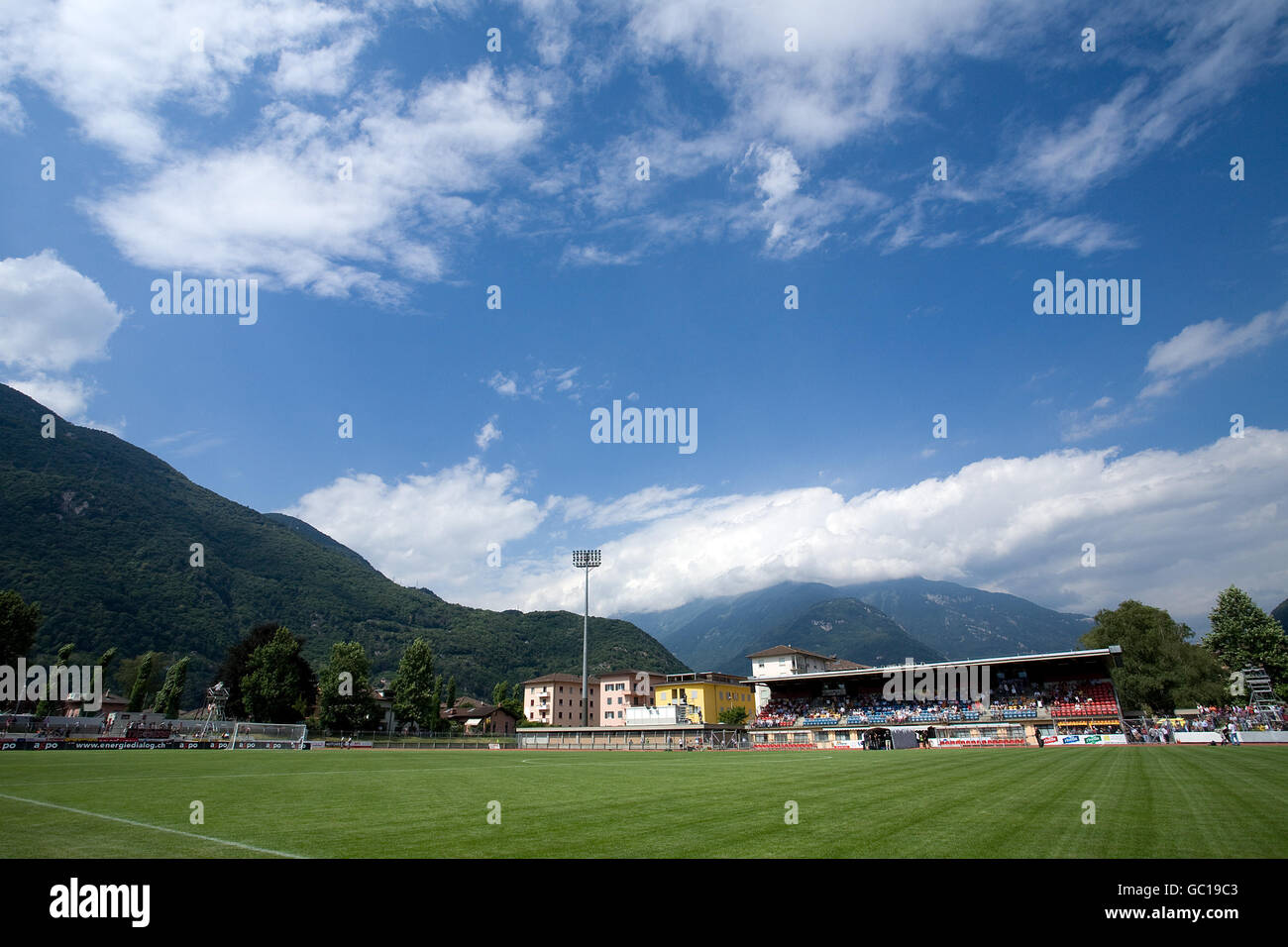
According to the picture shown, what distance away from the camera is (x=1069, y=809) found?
41.3 ft

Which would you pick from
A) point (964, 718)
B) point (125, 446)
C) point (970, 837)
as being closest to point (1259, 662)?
point (964, 718)

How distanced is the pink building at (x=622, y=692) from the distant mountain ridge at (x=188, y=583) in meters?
43.7

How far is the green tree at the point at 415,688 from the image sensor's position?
77.2 m

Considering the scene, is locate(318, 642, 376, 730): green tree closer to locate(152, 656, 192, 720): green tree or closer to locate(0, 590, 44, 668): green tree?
locate(152, 656, 192, 720): green tree

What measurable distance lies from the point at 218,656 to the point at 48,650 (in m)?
25.5

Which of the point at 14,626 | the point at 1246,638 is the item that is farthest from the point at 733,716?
the point at 14,626

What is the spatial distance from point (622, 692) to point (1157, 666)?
7527 cm

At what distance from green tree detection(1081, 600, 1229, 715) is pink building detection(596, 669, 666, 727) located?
66.5 meters

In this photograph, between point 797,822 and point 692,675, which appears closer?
point 797,822

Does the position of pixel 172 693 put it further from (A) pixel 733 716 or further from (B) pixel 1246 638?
(B) pixel 1246 638

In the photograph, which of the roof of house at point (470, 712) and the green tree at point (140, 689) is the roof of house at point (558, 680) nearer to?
the roof of house at point (470, 712)

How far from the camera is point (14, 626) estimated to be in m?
56.8

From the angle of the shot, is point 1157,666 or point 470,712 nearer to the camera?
point 1157,666
